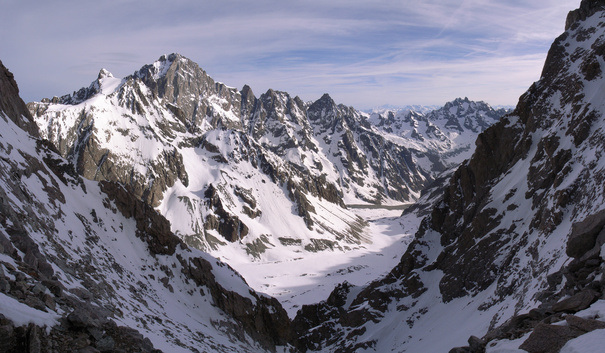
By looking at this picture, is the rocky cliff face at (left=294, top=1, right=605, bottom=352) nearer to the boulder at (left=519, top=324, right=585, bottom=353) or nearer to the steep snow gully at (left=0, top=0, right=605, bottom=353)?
the steep snow gully at (left=0, top=0, right=605, bottom=353)

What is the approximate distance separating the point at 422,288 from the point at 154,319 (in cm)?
5482

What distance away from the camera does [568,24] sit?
282 ft

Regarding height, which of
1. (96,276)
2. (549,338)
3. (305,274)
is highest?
(96,276)

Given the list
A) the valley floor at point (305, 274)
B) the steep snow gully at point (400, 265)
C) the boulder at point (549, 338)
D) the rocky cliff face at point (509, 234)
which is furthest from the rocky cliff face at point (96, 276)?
the valley floor at point (305, 274)

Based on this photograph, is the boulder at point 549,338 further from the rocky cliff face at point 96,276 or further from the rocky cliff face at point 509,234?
the rocky cliff face at point 96,276

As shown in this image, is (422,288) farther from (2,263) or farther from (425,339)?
(2,263)

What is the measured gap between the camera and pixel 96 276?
1522 inches

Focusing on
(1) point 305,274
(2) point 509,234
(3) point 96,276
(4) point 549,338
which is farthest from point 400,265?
(1) point 305,274

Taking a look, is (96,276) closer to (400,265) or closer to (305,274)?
(400,265)

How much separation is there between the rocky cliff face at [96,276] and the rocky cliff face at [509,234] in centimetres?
1997

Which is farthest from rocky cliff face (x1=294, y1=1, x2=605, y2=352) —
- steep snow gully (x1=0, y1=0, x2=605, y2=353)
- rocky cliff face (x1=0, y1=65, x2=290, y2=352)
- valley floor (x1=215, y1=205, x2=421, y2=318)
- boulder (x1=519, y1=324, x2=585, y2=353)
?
valley floor (x1=215, y1=205, x2=421, y2=318)

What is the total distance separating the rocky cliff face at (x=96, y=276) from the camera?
669 inches

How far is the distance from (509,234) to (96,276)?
2273 inches

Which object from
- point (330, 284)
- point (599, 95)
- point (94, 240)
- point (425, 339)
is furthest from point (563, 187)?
point (330, 284)
